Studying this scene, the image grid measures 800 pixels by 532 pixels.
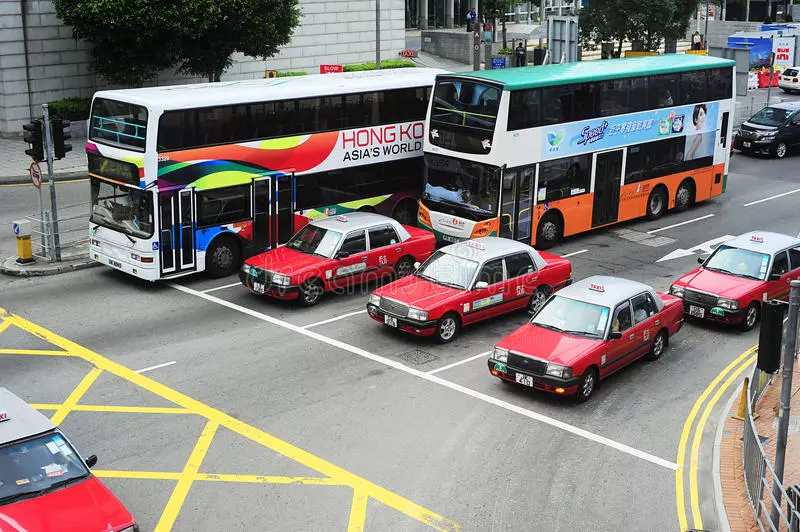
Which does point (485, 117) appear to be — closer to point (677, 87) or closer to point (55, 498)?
point (677, 87)

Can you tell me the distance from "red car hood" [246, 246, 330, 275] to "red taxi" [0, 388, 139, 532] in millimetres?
8487

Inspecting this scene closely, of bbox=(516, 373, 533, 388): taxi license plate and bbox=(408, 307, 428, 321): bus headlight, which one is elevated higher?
bbox=(408, 307, 428, 321): bus headlight

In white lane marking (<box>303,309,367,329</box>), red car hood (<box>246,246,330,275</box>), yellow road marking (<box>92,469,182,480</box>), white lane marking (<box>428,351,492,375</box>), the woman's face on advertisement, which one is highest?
the woman's face on advertisement

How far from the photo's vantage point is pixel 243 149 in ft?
72.0

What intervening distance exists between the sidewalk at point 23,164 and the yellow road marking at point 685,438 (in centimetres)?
2126

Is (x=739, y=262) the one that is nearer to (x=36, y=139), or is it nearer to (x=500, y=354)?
(x=500, y=354)

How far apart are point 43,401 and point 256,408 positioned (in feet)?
11.3

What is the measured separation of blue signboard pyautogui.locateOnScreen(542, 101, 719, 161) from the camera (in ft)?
80.2

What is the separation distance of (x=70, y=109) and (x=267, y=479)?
26790 mm

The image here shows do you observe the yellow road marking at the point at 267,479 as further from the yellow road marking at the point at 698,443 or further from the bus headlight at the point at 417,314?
the bus headlight at the point at 417,314

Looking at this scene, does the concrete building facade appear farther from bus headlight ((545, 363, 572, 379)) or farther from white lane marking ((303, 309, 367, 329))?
bus headlight ((545, 363, 572, 379))

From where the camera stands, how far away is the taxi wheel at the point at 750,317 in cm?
1956

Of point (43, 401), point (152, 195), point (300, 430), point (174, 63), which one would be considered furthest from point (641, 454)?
point (174, 63)

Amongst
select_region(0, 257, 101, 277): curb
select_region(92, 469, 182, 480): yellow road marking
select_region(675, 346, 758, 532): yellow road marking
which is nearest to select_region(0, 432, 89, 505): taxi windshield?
select_region(92, 469, 182, 480): yellow road marking
